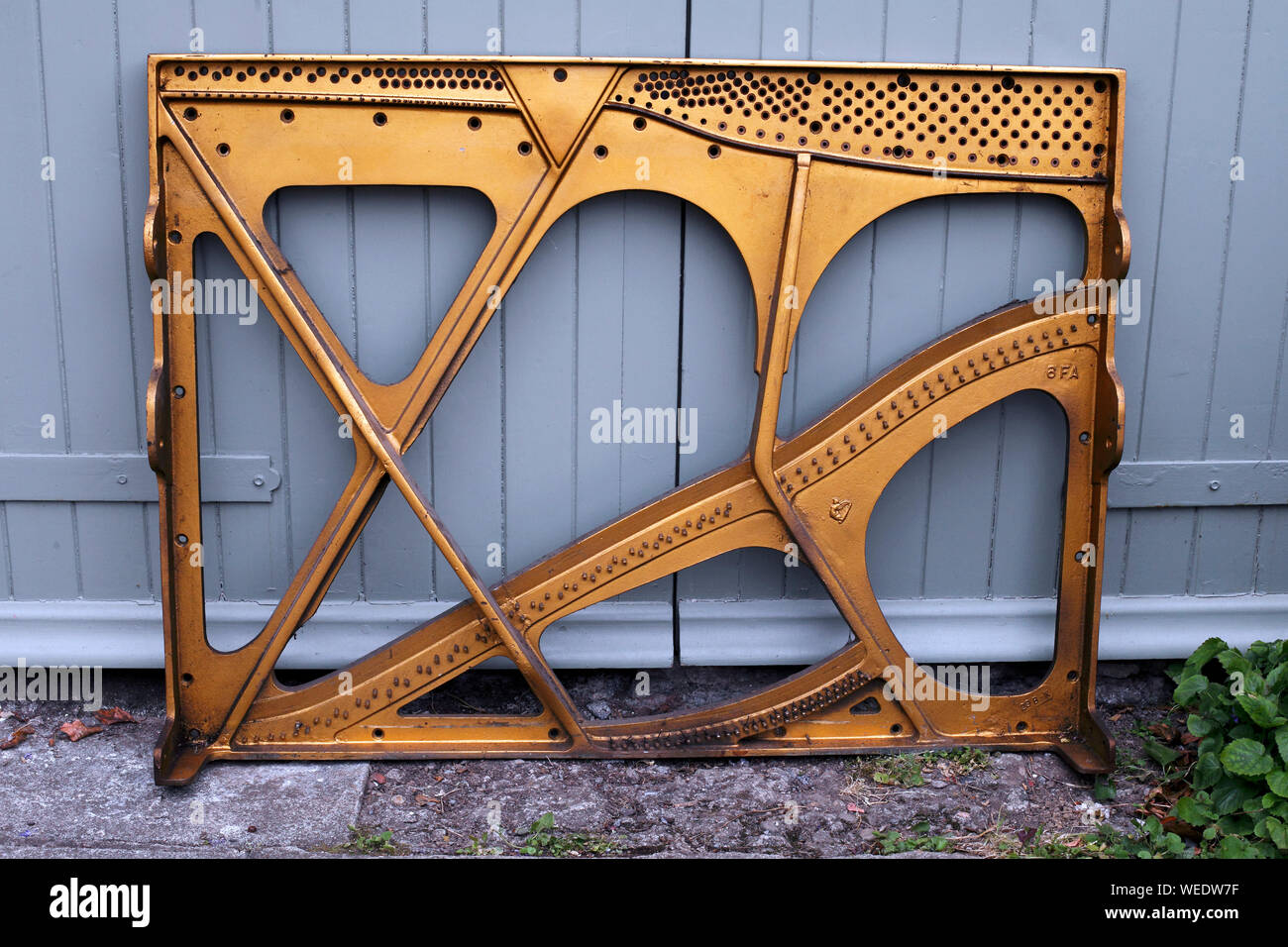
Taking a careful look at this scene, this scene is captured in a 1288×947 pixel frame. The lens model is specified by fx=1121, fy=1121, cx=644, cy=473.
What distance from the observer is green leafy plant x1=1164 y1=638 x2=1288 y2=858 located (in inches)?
107

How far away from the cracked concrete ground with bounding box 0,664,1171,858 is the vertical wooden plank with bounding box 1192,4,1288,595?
0.68 m

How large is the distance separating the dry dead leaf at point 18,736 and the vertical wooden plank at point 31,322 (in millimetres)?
381

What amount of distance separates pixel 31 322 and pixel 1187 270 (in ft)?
11.0

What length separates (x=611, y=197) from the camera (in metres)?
3.15

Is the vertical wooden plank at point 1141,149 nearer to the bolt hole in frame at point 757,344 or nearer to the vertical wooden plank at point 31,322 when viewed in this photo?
the bolt hole in frame at point 757,344

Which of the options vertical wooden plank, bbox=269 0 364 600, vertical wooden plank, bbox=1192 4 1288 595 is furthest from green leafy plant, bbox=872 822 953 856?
vertical wooden plank, bbox=269 0 364 600

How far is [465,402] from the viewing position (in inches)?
128

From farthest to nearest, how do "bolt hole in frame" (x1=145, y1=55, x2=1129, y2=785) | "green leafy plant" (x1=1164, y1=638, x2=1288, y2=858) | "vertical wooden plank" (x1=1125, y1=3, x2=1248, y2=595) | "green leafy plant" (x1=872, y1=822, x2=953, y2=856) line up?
"vertical wooden plank" (x1=1125, y1=3, x2=1248, y2=595), "bolt hole in frame" (x1=145, y1=55, x2=1129, y2=785), "green leafy plant" (x1=872, y1=822, x2=953, y2=856), "green leafy plant" (x1=1164, y1=638, x2=1288, y2=858)

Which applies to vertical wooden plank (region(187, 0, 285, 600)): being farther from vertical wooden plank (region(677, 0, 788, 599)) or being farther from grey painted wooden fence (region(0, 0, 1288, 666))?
vertical wooden plank (region(677, 0, 788, 599))

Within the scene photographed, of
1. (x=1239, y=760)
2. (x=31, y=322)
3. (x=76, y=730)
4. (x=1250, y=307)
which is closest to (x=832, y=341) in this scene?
(x=1250, y=307)

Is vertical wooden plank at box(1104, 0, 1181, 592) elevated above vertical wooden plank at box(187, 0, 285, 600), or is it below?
above

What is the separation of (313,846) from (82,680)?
42.8 inches

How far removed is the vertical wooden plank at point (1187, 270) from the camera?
3158 millimetres

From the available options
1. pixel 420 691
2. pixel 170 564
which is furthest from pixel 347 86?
pixel 420 691
